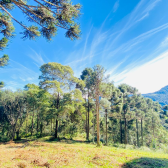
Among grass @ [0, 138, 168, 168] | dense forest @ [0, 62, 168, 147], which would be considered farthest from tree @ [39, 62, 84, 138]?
grass @ [0, 138, 168, 168]

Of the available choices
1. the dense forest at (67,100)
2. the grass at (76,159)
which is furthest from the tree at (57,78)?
the grass at (76,159)

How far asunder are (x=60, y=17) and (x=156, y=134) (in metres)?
39.0

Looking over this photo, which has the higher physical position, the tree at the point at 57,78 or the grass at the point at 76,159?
the tree at the point at 57,78

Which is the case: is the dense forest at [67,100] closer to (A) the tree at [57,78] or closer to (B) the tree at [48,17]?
(A) the tree at [57,78]

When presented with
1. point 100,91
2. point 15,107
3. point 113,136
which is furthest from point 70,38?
point 113,136

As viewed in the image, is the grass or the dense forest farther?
the dense forest

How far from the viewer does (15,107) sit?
62.2ft

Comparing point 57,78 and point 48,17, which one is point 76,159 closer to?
point 48,17

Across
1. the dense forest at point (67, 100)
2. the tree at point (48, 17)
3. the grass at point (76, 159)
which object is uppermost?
the tree at point (48, 17)

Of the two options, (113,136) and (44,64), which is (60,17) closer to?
(44,64)

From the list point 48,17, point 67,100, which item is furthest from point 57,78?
point 48,17

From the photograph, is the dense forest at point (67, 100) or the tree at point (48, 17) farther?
the dense forest at point (67, 100)

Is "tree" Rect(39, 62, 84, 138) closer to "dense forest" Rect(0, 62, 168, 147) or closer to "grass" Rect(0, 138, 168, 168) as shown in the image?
"dense forest" Rect(0, 62, 168, 147)

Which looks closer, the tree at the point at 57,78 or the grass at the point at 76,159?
the grass at the point at 76,159
